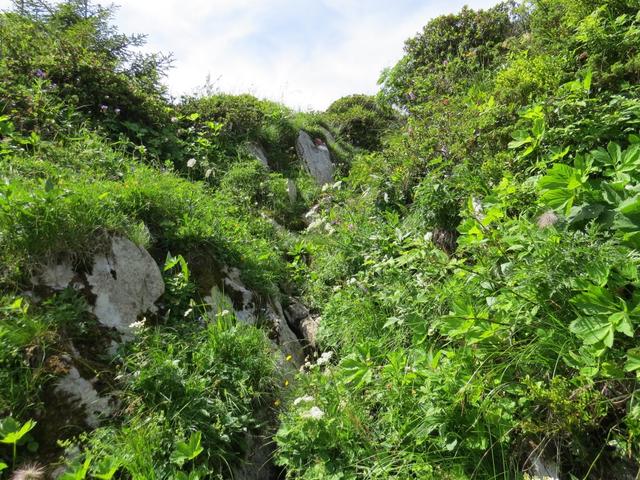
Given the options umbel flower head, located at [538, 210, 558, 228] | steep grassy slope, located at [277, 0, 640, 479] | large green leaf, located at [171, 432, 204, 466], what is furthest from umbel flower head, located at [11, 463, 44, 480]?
umbel flower head, located at [538, 210, 558, 228]

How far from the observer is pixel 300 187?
810 centimetres

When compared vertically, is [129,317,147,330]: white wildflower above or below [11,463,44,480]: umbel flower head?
above

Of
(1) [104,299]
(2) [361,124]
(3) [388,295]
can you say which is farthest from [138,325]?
(2) [361,124]

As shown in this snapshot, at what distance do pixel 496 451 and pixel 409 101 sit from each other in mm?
7249

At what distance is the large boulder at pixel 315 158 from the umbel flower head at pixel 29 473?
7.33 metres

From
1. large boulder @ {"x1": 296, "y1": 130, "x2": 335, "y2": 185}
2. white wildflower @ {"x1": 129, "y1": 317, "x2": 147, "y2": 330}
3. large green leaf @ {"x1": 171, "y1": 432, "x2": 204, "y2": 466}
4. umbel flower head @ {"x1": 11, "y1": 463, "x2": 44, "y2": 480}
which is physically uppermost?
large boulder @ {"x1": 296, "y1": 130, "x2": 335, "y2": 185}

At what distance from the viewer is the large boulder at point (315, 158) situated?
9.05 metres

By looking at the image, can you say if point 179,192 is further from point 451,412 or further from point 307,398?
point 451,412

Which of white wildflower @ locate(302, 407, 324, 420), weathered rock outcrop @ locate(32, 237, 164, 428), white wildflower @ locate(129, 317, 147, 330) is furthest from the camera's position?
white wildflower @ locate(129, 317, 147, 330)

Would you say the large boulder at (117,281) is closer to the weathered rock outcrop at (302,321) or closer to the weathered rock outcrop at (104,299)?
the weathered rock outcrop at (104,299)

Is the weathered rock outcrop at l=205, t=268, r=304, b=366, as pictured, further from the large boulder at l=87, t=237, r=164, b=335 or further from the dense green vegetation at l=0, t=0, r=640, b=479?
the large boulder at l=87, t=237, r=164, b=335

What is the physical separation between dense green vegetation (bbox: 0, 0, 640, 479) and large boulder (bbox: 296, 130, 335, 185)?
3.36 m

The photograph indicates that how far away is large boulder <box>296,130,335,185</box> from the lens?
29.7 feet

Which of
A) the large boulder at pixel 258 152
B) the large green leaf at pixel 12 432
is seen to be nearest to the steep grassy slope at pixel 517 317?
the large green leaf at pixel 12 432
